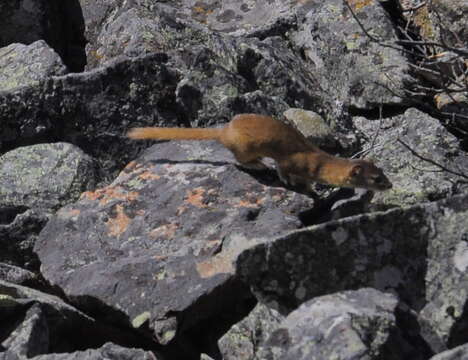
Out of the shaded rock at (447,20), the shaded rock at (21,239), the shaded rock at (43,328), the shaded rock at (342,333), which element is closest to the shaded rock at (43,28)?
the shaded rock at (21,239)

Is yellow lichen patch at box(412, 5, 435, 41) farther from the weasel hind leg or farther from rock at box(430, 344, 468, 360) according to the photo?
rock at box(430, 344, 468, 360)

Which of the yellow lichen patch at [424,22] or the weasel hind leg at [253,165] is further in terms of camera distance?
the yellow lichen patch at [424,22]

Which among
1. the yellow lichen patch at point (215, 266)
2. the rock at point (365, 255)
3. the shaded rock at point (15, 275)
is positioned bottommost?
the shaded rock at point (15, 275)

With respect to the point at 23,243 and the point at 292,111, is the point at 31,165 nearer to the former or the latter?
the point at 23,243

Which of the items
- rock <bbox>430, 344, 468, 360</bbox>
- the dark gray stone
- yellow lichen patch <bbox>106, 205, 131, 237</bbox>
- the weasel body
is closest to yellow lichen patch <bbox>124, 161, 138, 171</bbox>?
yellow lichen patch <bbox>106, 205, 131, 237</bbox>

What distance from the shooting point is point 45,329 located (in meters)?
4.31

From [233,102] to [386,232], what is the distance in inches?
83.5

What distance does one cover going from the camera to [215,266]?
448cm

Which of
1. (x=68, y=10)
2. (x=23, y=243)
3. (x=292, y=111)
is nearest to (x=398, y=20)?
(x=292, y=111)

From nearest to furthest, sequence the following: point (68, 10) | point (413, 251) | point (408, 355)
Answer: point (408, 355)
point (413, 251)
point (68, 10)

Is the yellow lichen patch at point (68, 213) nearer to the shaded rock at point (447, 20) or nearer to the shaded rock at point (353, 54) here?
the shaded rock at point (353, 54)

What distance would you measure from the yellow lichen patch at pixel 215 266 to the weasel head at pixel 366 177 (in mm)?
996

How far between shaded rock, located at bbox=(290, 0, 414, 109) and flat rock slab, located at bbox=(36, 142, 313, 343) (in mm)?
1237

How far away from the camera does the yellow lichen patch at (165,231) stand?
4910 mm
